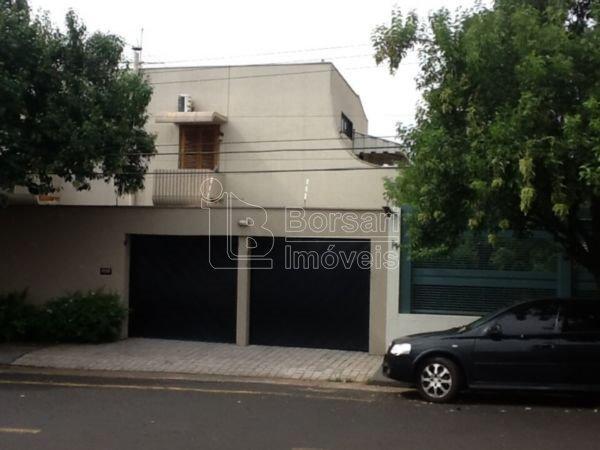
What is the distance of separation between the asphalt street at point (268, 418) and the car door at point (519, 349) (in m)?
0.40

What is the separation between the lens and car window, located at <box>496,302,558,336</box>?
8.86 metres

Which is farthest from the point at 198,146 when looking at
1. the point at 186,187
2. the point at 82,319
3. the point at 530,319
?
the point at 530,319

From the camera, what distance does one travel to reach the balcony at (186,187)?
18.5 meters

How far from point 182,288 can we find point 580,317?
323 inches

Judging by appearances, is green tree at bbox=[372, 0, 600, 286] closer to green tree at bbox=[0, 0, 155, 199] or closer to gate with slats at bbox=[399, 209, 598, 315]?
gate with slats at bbox=[399, 209, 598, 315]

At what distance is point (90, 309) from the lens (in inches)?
526

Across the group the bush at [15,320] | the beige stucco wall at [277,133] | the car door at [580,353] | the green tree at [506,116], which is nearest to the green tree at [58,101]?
the bush at [15,320]

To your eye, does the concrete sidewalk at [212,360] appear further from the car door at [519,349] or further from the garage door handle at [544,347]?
the garage door handle at [544,347]

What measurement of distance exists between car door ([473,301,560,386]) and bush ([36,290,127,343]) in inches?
305

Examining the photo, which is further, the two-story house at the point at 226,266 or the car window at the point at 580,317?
the two-story house at the point at 226,266

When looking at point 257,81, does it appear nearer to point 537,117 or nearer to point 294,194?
point 294,194

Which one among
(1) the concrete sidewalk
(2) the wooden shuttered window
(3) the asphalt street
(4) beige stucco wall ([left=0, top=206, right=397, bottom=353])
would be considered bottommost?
(1) the concrete sidewalk

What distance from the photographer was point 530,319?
352 inches

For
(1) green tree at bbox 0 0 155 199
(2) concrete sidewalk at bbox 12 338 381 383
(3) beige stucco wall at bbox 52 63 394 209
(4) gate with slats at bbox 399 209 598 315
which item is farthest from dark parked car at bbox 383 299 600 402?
(3) beige stucco wall at bbox 52 63 394 209
